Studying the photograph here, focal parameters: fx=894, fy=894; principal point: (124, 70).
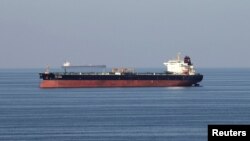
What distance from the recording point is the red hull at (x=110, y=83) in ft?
426

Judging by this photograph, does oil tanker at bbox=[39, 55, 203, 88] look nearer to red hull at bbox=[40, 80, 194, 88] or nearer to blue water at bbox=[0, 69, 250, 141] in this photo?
red hull at bbox=[40, 80, 194, 88]

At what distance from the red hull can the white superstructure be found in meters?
3.64

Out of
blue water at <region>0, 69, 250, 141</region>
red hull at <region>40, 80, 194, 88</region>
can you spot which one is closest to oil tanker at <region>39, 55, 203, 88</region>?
red hull at <region>40, 80, 194, 88</region>

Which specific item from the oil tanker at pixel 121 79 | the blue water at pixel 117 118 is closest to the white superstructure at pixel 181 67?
the oil tanker at pixel 121 79

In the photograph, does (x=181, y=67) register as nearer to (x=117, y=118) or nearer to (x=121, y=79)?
(x=121, y=79)

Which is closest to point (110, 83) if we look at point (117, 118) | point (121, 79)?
point (121, 79)

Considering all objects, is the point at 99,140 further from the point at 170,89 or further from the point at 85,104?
the point at 170,89

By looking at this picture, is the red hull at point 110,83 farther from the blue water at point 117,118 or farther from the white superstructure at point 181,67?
the blue water at point 117,118

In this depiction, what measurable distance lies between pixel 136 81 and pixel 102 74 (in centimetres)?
533

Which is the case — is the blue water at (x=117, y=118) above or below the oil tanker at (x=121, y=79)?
below

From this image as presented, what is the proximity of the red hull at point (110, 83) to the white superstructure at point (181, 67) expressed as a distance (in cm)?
364

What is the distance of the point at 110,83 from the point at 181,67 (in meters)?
11.5

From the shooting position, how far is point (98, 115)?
73375 mm

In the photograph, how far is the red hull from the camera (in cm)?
12975
